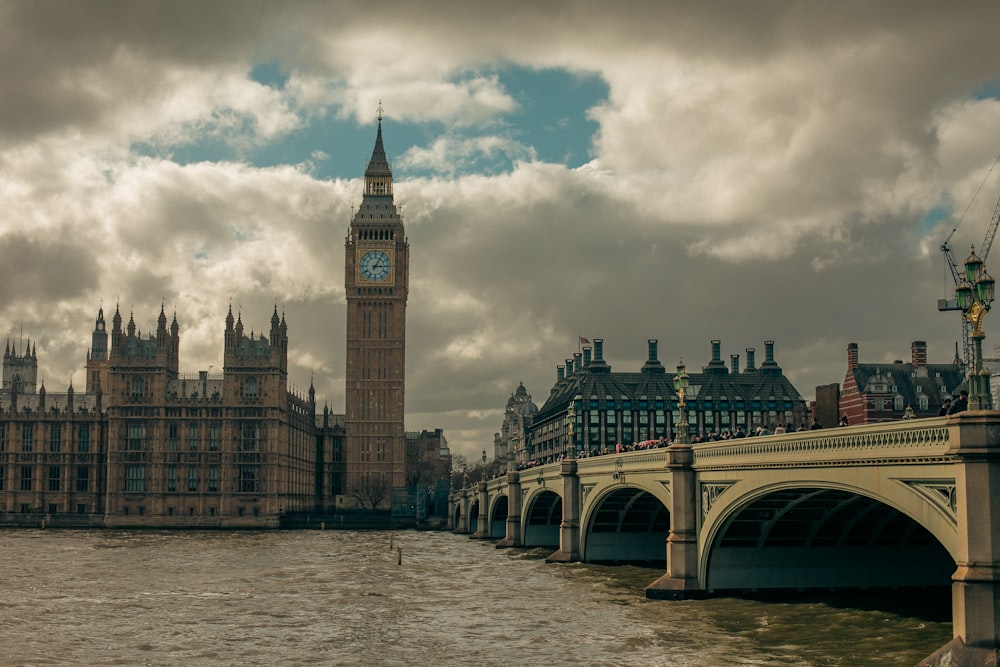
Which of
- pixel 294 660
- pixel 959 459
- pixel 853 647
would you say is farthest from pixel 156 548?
pixel 959 459

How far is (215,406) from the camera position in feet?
550

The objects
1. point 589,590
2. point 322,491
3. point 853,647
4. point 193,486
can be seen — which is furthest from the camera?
point 322,491

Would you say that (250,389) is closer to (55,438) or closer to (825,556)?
(55,438)

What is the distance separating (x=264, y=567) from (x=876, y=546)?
4380cm

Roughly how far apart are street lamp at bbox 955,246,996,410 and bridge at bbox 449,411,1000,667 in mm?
1029

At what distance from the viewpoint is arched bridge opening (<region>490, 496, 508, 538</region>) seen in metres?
125

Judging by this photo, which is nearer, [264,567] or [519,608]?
[519,608]

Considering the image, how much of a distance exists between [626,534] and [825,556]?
2527 centimetres

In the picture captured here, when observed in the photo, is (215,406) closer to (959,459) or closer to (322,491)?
→ (322,491)

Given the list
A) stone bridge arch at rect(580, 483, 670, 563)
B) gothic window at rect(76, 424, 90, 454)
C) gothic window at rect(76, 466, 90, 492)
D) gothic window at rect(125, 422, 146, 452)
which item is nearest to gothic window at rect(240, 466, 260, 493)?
gothic window at rect(125, 422, 146, 452)

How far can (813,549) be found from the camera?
49.4m

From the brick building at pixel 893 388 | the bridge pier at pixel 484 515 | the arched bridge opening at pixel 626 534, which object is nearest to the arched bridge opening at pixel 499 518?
the bridge pier at pixel 484 515

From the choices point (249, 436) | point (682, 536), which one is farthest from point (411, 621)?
point (249, 436)

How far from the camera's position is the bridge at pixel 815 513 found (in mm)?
29047
